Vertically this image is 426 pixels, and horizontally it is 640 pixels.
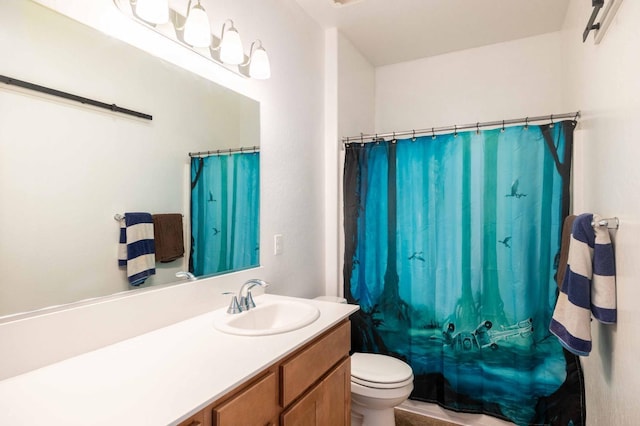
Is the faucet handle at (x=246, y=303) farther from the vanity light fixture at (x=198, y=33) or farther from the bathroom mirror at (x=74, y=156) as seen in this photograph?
the vanity light fixture at (x=198, y=33)

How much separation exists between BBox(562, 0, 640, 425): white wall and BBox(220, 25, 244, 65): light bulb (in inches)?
53.8

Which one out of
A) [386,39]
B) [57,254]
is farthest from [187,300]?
[386,39]

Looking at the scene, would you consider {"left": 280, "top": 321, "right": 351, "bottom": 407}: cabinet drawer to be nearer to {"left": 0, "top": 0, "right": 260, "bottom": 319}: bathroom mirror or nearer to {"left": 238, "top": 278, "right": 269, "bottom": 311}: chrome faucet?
{"left": 238, "top": 278, "right": 269, "bottom": 311}: chrome faucet

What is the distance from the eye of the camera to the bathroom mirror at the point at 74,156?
91cm

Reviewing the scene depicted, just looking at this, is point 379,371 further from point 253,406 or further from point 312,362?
point 253,406

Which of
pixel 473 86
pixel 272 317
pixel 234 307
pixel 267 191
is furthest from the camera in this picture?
pixel 473 86

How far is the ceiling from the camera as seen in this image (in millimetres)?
2105

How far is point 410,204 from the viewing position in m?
2.19

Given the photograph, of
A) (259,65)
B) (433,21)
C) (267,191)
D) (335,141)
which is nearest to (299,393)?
(267,191)

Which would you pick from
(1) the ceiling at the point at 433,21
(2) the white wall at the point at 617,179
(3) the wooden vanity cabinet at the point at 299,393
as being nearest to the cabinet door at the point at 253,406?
(3) the wooden vanity cabinet at the point at 299,393

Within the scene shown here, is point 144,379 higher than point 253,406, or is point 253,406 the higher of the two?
point 144,379

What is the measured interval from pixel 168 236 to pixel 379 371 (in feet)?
4.22

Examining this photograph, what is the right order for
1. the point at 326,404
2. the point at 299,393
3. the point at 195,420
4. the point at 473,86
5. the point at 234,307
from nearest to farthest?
1. the point at 195,420
2. the point at 299,393
3. the point at 326,404
4. the point at 234,307
5. the point at 473,86

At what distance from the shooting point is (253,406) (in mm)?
944
